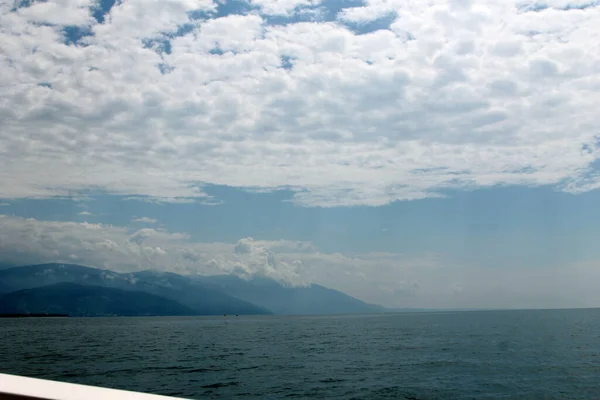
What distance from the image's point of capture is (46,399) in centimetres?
231


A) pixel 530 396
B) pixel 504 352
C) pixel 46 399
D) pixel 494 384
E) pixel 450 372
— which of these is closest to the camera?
pixel 46 399

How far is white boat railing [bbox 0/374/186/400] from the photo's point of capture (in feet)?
7.70

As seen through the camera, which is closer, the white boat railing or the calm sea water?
the white boat railing

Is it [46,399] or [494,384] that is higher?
[46,399]

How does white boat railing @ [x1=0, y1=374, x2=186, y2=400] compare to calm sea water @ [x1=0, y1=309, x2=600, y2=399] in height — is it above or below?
above

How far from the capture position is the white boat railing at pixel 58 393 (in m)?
2.35

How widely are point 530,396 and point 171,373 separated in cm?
1876

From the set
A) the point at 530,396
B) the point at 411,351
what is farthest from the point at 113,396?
the point at 411,351

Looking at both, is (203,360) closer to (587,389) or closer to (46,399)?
(587,389)

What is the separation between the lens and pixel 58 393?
2.39 m

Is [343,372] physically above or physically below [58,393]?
below

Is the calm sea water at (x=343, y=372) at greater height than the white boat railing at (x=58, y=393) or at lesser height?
lesser

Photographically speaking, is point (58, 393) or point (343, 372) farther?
point (343, 372)

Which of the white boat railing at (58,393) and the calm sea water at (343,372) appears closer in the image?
the white boat railing at (58,393)
